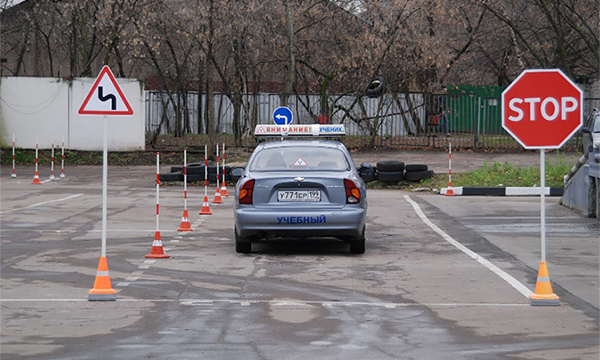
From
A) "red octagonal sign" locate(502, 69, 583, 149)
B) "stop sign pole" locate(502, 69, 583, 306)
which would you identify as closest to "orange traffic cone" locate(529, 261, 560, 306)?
"stop sign pole" locate(502, 69, 583, 306)

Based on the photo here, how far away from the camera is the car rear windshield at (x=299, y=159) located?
13680mm

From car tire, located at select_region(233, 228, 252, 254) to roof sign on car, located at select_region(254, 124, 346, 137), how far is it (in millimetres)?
3864

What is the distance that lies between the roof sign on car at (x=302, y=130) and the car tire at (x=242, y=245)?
386 cm

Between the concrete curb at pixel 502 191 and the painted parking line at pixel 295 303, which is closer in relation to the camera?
the painted parking line at pixel 295 303

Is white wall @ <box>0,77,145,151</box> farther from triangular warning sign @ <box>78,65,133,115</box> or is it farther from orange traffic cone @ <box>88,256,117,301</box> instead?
orange traffic cone @ <box>88,256,117,301</box>

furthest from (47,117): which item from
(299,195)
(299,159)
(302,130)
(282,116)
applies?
(299,195)

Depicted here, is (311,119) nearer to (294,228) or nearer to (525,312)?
(294,228)

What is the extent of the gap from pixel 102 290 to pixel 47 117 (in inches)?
1139

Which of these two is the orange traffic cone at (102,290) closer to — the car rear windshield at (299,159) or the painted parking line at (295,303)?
the painted parking line at (295,303)

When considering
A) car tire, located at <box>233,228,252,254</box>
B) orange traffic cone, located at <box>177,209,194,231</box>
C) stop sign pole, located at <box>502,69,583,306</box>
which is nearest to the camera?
stop sign pole, located at <box>502,69,583,306</box>

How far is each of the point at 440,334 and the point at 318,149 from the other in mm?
6285

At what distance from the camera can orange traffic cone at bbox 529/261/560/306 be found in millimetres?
9562

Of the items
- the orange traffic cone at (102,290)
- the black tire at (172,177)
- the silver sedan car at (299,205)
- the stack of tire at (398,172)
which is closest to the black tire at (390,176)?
the stack of tire at (398,172)

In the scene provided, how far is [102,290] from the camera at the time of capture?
9.81m
